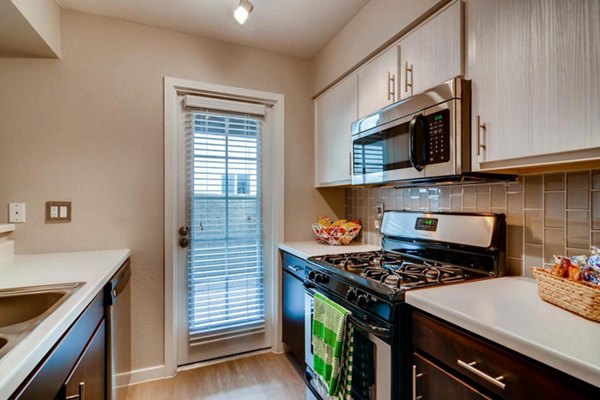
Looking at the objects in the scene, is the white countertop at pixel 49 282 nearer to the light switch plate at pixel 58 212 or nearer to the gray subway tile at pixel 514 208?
the light switch plate at pixel 58 212

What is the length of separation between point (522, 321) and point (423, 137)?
2.74 ft

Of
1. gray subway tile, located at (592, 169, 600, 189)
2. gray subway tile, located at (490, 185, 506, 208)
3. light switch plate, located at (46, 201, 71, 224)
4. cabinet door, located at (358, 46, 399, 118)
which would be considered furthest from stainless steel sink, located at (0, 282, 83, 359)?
gray subway tile, located at (592, 169, 600, 189)

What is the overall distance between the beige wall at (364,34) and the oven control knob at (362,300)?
1363 millimetres

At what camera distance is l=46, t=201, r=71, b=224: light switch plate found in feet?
5.82

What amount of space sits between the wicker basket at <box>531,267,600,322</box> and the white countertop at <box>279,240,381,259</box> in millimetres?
1116

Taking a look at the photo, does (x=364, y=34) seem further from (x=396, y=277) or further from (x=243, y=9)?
(x=396, y=277)

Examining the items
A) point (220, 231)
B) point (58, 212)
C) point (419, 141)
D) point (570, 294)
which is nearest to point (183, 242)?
point (220, 231)

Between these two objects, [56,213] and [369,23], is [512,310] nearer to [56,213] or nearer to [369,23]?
[369,23]

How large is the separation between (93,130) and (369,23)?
6.21ft

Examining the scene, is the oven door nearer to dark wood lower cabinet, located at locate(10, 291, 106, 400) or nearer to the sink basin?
dark wood lower cabinet, located at locate(10, 291, 106, 400)

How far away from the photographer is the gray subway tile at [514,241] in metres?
1.29

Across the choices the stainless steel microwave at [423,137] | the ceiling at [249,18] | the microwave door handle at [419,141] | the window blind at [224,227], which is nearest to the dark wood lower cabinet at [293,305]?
the window blind at [224,227]

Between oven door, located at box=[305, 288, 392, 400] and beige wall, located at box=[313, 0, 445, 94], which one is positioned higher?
beige wall, located at box=[313, 0, 445, 94]

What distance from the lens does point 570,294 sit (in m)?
0.86
